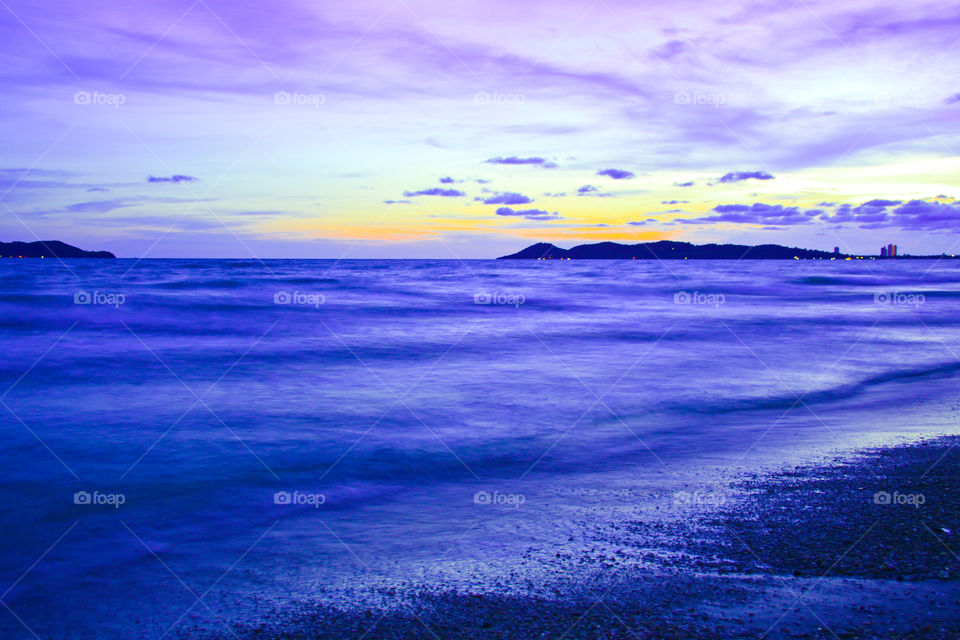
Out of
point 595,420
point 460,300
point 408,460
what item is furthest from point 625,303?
point 408,460

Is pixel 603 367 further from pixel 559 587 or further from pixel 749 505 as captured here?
pixel 559 587

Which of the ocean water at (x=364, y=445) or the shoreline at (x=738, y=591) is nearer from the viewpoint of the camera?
the shoreline at (x=738, y=591)

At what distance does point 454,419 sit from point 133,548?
4.71m
